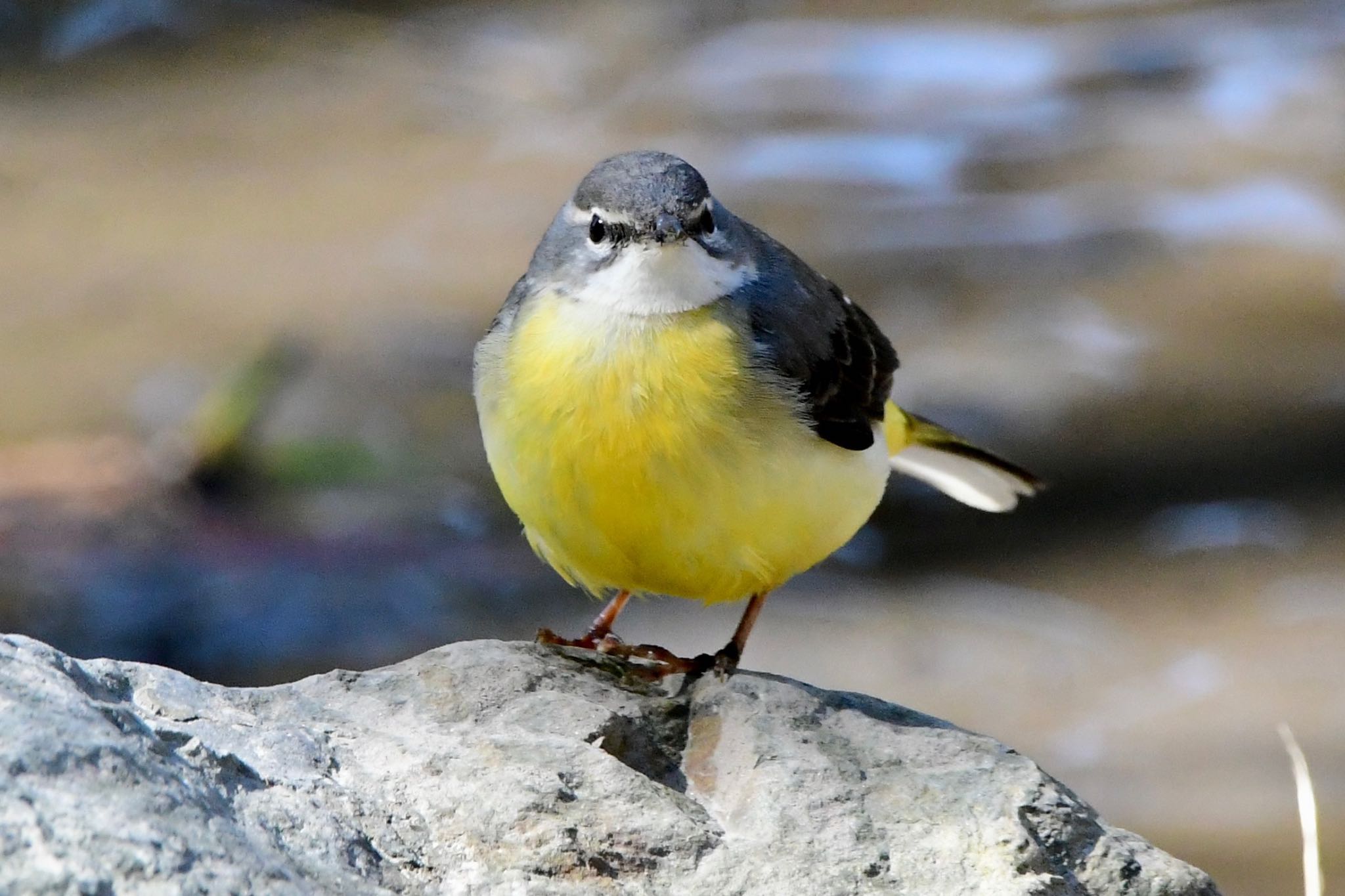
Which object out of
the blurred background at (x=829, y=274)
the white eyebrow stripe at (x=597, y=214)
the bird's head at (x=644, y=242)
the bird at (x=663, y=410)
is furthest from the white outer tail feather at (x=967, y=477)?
the blurred background at (x=829, y=274)

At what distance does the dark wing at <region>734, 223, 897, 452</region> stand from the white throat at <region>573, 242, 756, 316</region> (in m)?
0.22

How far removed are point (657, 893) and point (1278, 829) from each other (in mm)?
5202

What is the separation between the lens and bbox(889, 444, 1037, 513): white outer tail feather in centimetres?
641

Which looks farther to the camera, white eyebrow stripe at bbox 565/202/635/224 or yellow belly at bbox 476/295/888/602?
white eyebrow stripe at bbox 565/202/635/224

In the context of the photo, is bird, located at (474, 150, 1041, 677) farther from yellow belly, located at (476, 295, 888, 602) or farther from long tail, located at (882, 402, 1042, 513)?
long tail, located at (882, 402, 1042, 513)

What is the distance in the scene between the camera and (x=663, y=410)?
450 cm

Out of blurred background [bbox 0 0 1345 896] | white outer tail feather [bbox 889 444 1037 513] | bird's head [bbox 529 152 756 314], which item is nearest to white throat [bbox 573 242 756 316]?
bird's head [bbox 529 152 756 314]

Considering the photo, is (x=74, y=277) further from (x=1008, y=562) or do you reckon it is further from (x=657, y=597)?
(x=1008, y=562)

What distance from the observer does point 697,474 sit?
4465mm

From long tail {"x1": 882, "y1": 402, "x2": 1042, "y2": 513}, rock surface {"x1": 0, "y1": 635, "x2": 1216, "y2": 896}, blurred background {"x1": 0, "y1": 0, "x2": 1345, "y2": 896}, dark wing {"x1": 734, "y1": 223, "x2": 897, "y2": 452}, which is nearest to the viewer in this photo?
rock surface {"x1": 0, "y1": 635, "x2": 1216, "y2": 896}

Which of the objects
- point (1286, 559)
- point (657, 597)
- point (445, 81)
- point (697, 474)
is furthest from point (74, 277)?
point (697, 474)

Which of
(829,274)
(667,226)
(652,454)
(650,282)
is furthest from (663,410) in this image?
(829,274)

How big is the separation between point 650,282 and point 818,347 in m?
Result: 0.72

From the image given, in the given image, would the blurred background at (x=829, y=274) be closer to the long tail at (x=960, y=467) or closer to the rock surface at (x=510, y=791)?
the long tail at (x=960, y=467)
